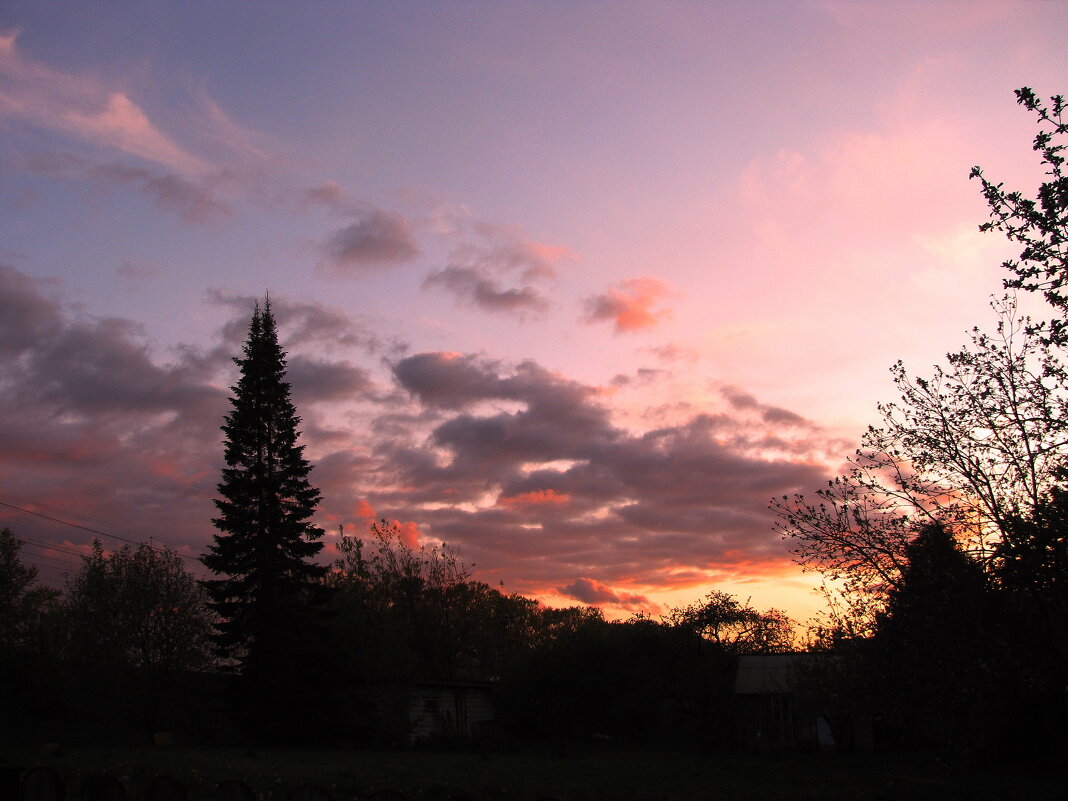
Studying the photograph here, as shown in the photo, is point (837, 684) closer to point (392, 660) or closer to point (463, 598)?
point (392, 660)

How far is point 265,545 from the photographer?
4594 cm

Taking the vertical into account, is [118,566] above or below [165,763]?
above

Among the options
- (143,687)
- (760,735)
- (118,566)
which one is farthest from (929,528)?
(118,566)

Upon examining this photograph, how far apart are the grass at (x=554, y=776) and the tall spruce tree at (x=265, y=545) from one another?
9.31 metres

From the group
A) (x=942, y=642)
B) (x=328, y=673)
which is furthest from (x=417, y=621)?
(x=942, y=642)

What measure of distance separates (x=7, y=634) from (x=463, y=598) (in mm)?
30498

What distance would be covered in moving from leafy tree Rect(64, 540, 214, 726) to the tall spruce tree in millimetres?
2070

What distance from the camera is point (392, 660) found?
45.1 meters

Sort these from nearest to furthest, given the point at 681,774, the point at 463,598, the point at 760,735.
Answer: the point at 681,774 < the point at 760,735 < the point at 463,598

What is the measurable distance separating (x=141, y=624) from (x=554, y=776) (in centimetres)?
2939

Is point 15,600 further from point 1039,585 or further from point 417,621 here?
point 1039,585

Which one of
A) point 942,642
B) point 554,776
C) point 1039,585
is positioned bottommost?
point 554,776

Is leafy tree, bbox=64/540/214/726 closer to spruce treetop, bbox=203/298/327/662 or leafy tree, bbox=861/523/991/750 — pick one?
spruce treetop, bbox=203/298/327/662

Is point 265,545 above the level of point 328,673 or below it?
above
